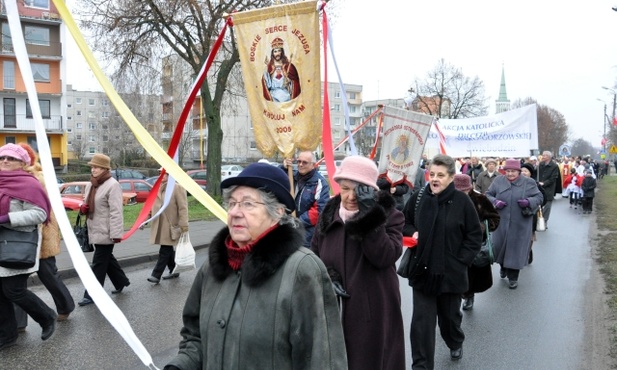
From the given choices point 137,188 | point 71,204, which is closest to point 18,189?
point 71,204

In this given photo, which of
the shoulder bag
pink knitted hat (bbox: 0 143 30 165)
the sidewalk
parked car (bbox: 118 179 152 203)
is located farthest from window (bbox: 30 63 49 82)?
the shoulder bag

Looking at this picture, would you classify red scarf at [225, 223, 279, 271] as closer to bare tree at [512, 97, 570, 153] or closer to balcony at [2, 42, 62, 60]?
balcony at [2, 42, 62, 60]

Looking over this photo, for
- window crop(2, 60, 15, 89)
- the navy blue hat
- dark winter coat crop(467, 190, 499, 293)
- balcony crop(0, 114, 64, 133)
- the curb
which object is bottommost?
the curb

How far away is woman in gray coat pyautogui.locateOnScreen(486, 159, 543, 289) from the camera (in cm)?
847

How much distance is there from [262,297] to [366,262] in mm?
1485

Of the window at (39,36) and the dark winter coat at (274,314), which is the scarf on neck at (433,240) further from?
the window at (39,36)

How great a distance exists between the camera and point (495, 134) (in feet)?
44.3

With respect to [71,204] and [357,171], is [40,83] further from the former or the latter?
[357,171]

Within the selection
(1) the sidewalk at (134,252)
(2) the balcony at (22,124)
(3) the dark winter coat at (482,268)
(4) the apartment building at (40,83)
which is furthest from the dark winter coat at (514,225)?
(2) the balcony at (22,124)

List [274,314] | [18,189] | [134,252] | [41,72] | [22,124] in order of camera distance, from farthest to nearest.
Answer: [41,72] → [22,124] → [134,252] → [18,189] → [274,314]

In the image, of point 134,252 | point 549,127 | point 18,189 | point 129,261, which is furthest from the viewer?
point 549,127

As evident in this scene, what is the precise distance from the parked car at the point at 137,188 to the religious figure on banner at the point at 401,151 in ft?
56.4

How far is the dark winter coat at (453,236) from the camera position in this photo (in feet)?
16.1

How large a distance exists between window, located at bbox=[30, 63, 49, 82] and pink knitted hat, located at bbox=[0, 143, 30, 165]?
152 ft
